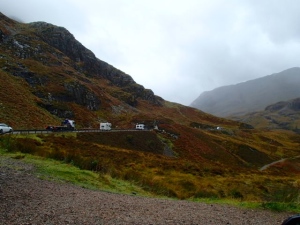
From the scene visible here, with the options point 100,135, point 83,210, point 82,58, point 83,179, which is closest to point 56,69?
point 82,58

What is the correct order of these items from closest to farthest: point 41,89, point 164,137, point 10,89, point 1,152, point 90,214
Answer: point 90,214
point 1,152
point 10,89
point 164,137
point 41,89

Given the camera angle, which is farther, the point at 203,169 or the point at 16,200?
the point at 203,169

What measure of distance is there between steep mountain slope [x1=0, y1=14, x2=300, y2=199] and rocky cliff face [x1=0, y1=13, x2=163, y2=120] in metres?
0.40

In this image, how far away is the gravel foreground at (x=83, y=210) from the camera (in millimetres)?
10320

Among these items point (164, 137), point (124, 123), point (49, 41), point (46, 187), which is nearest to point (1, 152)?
point (46, 187)

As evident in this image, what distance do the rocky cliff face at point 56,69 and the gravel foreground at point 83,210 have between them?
2861 inches

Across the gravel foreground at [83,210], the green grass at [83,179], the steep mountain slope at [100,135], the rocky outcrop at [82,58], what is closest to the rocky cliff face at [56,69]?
the rocky outcrop at [82,58]

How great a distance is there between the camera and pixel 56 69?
12238cm

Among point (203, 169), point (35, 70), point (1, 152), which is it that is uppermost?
point (35, 70)

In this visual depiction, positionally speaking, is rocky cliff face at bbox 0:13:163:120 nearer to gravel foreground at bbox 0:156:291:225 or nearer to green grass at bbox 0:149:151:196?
green grass at bbox 0:149:151:196

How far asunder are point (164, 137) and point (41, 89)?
42.2 m

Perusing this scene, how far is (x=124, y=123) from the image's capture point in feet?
347

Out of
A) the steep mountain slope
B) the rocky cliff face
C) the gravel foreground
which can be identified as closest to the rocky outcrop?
the rocky cliff face

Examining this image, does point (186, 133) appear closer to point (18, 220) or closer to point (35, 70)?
point (35, 70)
